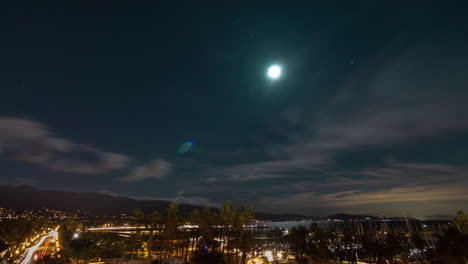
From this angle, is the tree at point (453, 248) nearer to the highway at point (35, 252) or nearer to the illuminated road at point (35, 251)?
the highway at point (35, 252)

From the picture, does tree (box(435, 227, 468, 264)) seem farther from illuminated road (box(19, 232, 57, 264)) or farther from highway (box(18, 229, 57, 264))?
illuminated road (box(19, 232, 57, 264))

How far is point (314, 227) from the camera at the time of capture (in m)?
64.2

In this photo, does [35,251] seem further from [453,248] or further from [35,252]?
[453,248]

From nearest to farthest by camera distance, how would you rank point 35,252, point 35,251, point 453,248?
point 453,248, point 35,252, point 35,251

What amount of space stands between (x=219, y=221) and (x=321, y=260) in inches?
1074

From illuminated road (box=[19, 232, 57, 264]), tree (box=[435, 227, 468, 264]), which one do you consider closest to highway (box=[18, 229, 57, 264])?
illuminated road (box=[19, 232, 57, 264])

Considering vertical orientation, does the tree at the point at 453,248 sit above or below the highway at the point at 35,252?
above

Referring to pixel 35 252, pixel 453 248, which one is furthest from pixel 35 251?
pixel 453 248

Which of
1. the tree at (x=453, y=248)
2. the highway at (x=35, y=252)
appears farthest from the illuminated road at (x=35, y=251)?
the tree at (x=453, y=248)

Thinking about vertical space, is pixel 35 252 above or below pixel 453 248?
below

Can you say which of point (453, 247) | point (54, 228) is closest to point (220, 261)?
point (453, 247)

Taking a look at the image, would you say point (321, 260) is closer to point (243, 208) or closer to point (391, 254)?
point (391, 254)

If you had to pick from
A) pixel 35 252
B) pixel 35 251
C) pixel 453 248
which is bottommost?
pixel 35 251

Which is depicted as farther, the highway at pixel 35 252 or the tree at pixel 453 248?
the highway at pixel 35 252
